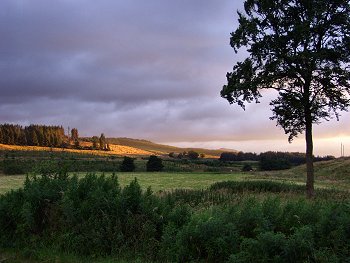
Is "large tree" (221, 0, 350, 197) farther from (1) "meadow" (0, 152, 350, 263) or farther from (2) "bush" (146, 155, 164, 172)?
(2) "bush" (146, 155, 164, 172)

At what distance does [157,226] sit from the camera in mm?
9734

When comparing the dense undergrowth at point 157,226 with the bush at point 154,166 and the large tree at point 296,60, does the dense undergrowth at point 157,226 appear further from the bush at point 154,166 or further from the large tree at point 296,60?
the bush at point 154,166

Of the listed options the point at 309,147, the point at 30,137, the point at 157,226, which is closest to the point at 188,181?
the point at 309,147

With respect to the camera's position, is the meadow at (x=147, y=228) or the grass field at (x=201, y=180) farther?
the grass field at (x=201, y=180)

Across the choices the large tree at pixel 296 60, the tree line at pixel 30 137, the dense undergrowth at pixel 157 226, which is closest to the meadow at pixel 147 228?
the dense undergrowth at pixel 157 226

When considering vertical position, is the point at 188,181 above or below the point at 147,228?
→ below

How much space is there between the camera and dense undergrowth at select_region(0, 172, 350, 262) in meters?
7.37

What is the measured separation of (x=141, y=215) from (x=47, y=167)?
4.81 metres

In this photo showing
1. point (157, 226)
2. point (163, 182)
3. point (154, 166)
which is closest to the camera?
point (157, 226)

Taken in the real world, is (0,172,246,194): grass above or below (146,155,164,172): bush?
below

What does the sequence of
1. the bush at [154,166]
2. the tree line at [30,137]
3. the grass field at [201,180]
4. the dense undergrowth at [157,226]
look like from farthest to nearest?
the tree line at [30,137]
the bush at [154,166]
the grass field at [201,180]
the dense undergrowth at [157,226]

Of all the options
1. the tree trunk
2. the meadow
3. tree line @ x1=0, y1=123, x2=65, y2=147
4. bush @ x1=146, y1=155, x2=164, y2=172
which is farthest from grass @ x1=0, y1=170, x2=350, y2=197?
tree line @ x1=0, y1=123, x2=65, y2=147

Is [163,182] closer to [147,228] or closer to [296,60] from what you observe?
[296,60]

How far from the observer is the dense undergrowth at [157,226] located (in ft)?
24.2
